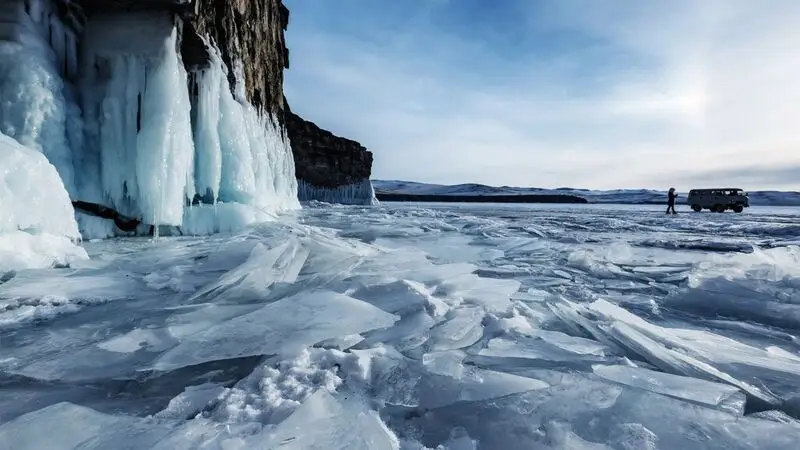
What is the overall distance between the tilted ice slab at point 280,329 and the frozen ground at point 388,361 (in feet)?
0.04

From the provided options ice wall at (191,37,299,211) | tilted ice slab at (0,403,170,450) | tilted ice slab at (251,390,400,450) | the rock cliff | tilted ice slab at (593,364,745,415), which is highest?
the rock cliff

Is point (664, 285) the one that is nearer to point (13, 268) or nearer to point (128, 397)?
point (128, 397)

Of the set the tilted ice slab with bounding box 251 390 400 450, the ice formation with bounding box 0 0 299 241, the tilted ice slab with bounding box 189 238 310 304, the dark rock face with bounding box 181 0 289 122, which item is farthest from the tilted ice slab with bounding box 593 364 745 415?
the dark rock face with bounding box 181 0 289 122

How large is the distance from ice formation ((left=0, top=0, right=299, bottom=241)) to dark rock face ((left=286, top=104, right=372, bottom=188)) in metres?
29.1

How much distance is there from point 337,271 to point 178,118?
396 cm

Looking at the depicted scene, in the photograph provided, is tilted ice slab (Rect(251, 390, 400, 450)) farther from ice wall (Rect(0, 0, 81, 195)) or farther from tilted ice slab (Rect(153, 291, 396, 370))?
ice wall (Rect(0, 0, 81, 195))

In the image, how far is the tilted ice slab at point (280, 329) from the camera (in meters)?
1.54

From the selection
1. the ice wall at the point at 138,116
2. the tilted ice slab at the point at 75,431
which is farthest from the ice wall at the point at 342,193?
the tilted ice slab at the point at 75,431

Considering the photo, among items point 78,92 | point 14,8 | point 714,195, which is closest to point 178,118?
point 78,92

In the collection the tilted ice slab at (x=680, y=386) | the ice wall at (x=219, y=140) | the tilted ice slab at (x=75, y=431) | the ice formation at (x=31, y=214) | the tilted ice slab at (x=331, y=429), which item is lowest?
the tilted ice slab at (x=75, y=431)

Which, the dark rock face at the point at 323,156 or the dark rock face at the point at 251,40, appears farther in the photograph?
the dark rock face at the point at 323,156

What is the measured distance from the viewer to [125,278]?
9.16 feet

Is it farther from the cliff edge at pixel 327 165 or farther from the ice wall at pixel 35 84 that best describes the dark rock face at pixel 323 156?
the ice wall at pixel 35 84

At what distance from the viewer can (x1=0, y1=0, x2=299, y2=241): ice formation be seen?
4531mm
